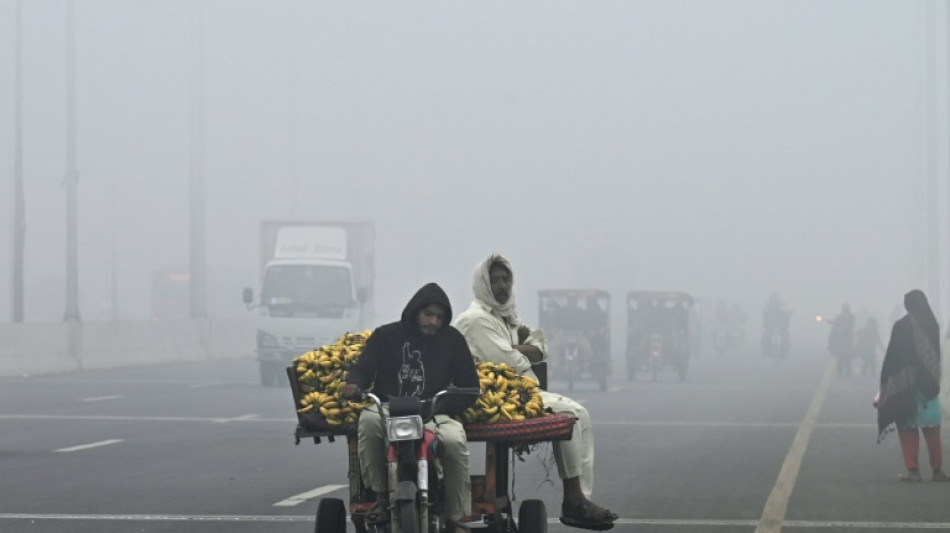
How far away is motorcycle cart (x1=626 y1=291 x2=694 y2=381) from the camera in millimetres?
45531

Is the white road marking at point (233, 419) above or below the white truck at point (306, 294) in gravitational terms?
below

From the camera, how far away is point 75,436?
2209 cm

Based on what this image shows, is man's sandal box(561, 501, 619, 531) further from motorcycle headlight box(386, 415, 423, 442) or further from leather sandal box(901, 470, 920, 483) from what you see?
leather sandal box(901, 470, 920, 483)

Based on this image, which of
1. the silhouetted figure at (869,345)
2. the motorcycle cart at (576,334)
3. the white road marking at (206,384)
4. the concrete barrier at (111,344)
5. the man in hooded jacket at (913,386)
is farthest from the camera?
the silhouetted figure at (869,345)

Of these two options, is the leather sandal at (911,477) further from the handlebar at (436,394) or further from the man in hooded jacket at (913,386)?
the handlebar at (436,394)

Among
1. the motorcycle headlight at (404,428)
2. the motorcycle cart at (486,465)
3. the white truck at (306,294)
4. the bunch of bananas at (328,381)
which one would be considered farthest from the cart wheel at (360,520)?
the white truck at (306,294)

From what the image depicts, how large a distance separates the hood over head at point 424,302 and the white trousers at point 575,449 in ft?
2.83

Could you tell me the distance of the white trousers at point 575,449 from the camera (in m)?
9.67

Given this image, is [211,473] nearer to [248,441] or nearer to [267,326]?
[248,441]

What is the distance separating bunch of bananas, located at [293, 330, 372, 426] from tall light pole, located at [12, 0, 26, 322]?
121 ft

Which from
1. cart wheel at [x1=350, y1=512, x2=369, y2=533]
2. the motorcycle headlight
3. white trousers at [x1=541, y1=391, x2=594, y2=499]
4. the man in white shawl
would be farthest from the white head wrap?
the motorcycle headlight

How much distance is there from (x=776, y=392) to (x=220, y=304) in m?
72.8

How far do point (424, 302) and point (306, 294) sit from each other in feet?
102

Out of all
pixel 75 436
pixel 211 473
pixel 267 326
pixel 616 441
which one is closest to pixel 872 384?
pixel 267 326
